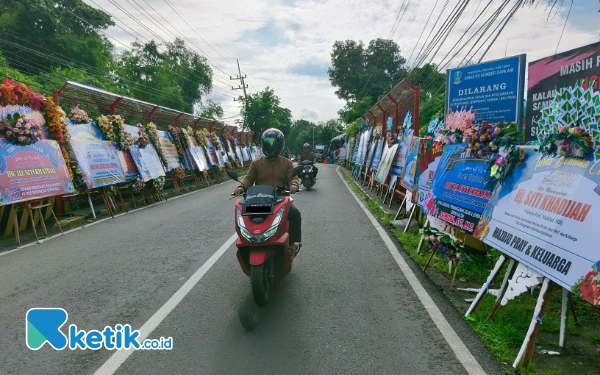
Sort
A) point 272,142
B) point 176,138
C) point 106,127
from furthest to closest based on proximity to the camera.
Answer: point 176,138
point 106,127
point 272,142

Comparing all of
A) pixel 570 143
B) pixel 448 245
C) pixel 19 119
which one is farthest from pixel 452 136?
pixel 19 119

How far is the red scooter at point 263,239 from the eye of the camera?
4129 mm

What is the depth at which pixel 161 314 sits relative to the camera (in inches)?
162

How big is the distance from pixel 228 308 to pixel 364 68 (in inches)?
2131

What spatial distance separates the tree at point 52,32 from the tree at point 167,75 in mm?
7758

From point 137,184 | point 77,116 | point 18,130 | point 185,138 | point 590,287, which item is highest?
point 77,116

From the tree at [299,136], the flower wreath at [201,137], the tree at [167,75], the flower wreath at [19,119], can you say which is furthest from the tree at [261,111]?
the tree at [299,136]

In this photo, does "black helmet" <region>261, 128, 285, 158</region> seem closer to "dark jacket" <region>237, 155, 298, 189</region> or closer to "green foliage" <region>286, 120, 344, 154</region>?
"dark jacket" <region>237, 155, 298, 189</region>

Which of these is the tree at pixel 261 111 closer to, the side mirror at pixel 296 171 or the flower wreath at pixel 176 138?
the flower wreath at pixel 176 138

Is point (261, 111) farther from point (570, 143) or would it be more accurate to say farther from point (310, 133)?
point (310, 133)

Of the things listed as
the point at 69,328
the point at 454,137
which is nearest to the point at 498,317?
the point at 454,137

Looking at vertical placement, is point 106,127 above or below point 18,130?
above

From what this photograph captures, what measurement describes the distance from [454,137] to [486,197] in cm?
137

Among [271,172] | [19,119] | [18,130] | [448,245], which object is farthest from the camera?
[19,119]
